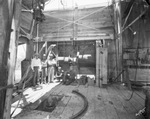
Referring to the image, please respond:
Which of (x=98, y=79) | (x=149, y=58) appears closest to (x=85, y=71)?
(x=98, y=79)

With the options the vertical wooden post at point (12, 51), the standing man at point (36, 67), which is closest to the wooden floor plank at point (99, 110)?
the vertical wooden post at point (12, 51)

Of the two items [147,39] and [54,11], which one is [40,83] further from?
[147,39]

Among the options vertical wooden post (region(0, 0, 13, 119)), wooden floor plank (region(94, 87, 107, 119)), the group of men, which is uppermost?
vertical wooden post (region(0, 0, 13, 119))

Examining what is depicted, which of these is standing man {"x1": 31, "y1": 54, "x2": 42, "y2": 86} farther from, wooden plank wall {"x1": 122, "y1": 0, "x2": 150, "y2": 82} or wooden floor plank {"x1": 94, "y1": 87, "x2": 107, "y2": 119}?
wooden plank wall {"x1": 122, "y1": 0, "x2": 150, "y2": 82}

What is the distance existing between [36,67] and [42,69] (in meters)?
0.38

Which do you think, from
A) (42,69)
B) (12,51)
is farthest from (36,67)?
(12,51)

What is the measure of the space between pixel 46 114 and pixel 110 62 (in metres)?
4.16

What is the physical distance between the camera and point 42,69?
441cm

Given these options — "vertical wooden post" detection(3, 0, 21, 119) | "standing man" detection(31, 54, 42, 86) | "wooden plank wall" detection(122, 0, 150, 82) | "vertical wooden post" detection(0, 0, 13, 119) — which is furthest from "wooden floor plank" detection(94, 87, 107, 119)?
"standing man" detection(31, 54, 42, 86)

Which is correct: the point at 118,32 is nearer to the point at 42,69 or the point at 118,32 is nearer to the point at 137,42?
the point at 137,42

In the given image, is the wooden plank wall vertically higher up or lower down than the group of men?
higher up

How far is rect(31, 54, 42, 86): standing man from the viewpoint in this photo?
386cm

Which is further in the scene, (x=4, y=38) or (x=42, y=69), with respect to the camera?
(x=42, y=69)

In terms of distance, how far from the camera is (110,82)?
185 inches
